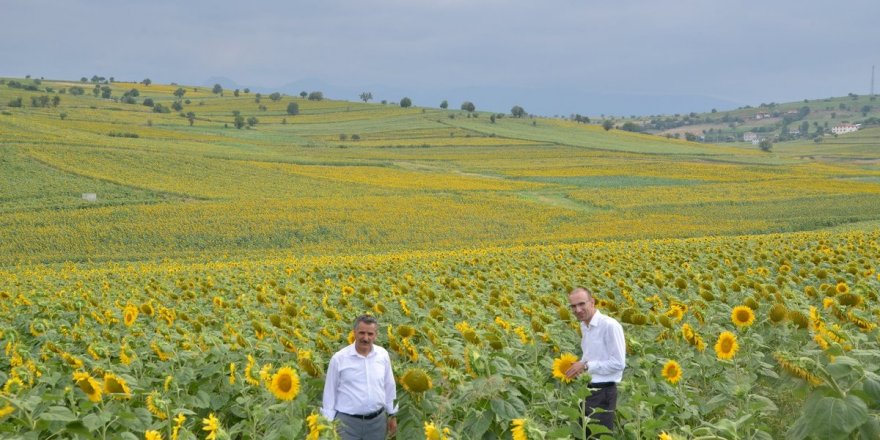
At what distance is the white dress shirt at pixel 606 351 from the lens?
5.86 m

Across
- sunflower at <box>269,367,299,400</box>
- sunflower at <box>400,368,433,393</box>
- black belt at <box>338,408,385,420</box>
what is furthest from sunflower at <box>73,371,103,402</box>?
sunflower at <box>400,368,433,393</box>

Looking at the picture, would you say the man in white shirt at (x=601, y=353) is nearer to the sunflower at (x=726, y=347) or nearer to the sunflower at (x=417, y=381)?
the sunflower at (x=726, y=347)

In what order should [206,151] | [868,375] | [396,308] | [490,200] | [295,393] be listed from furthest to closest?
1. [206,151]
2. [490,200]
3. [396,308]
4. [295,393]
5. [868,375]

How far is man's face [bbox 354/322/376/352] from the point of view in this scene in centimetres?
581

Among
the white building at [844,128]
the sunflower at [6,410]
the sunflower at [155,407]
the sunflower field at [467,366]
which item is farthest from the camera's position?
the white building at [844,128]

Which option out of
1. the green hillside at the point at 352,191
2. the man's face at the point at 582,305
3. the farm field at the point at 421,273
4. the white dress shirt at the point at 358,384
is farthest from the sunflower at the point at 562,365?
the green hillside at the point at 352,191

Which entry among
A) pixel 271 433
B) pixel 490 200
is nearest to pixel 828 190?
pixel 490 200

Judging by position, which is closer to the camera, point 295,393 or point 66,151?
point 295,393

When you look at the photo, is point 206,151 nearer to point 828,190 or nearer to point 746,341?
point 828,190

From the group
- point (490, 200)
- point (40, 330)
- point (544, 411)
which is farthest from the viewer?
point (490, 200)

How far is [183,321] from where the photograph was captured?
8.64 m

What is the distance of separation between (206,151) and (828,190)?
51920 millimetres

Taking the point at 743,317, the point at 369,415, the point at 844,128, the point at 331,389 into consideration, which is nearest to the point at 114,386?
the point at 331,389

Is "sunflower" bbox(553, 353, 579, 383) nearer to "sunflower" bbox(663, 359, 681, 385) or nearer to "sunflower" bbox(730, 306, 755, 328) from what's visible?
"sunflower" bbox(663, 359, 681, 385)
